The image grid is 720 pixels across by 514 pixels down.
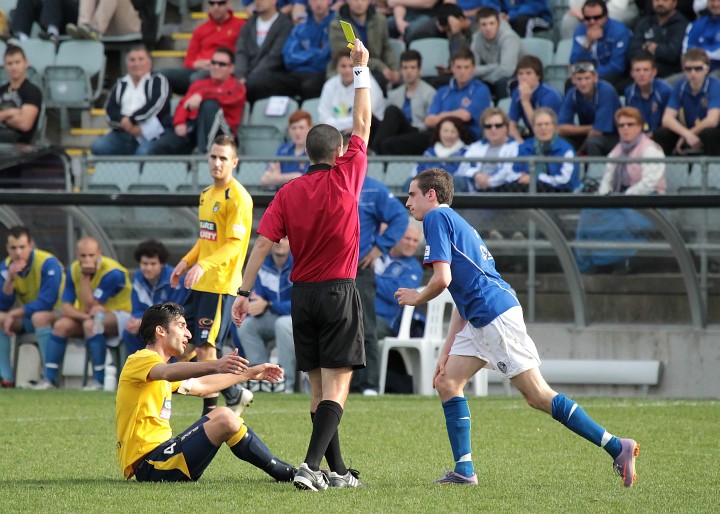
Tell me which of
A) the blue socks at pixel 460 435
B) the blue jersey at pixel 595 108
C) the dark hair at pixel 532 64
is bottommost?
the blue socks at pixel 460 435

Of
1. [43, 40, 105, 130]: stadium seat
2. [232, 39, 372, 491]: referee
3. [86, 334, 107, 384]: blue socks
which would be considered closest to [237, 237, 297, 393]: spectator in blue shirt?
[86, 334, 107, 384]: blue socks

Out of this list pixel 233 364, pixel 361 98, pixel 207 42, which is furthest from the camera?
pixel 207 42

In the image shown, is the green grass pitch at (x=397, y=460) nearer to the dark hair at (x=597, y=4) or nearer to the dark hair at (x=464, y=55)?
the dark hair at (x=464, y=55)

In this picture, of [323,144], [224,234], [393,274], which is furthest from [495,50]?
[323,144]

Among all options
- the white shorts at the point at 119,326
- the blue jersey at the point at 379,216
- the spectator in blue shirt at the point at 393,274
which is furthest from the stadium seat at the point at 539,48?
the white shorts at the point at 119,326

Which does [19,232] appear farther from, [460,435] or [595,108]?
[460,435]

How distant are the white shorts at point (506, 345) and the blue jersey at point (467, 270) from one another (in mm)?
44

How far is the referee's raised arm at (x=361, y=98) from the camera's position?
6.43 meters

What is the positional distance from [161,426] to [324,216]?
134 cm

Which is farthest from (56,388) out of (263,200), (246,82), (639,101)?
(639,101)

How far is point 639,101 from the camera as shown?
1349cm

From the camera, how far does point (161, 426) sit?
6340 millimetres

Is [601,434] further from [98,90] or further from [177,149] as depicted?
[98,90]

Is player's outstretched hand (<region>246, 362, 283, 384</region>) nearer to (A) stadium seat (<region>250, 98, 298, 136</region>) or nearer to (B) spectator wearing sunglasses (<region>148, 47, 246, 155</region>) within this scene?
(B) spectator wearing sunglasses (<region>148, 47, 246, 155</region>)
